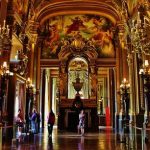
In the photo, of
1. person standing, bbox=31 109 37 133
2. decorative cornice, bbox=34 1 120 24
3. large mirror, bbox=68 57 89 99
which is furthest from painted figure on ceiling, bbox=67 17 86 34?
person standing, bbox=31 109 37 133

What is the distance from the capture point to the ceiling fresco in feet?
80.9

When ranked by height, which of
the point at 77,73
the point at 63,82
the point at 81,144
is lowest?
the point at 81,144

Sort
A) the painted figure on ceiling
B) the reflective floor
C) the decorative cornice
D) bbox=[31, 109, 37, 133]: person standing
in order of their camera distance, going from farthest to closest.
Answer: the painted figure on ceiling < the decorative cornice < bbox=[31, 109, 37, 133]: person standing < the reflective floor

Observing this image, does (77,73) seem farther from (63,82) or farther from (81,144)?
(81,144)

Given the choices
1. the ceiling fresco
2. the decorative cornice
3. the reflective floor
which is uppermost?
the decorative cornice

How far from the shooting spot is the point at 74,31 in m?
24.8

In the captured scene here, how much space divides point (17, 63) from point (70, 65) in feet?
31.1

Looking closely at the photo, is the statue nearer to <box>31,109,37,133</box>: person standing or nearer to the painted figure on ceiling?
the painted figure on ceiling

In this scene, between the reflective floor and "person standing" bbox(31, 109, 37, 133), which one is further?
"person standing" bbox(31, 109, 37, 133)

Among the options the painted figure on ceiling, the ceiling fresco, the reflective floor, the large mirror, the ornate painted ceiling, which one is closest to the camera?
the reflective floor

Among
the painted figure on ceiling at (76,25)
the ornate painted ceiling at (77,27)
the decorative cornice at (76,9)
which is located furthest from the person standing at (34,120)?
the painted figure on ceiling at (76,25)

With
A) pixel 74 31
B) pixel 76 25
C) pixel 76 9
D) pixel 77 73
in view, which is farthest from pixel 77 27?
pixel 77 73

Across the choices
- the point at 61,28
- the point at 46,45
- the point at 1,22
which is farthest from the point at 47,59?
the point at 1,22

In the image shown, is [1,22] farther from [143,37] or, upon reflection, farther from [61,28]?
[61,28]
